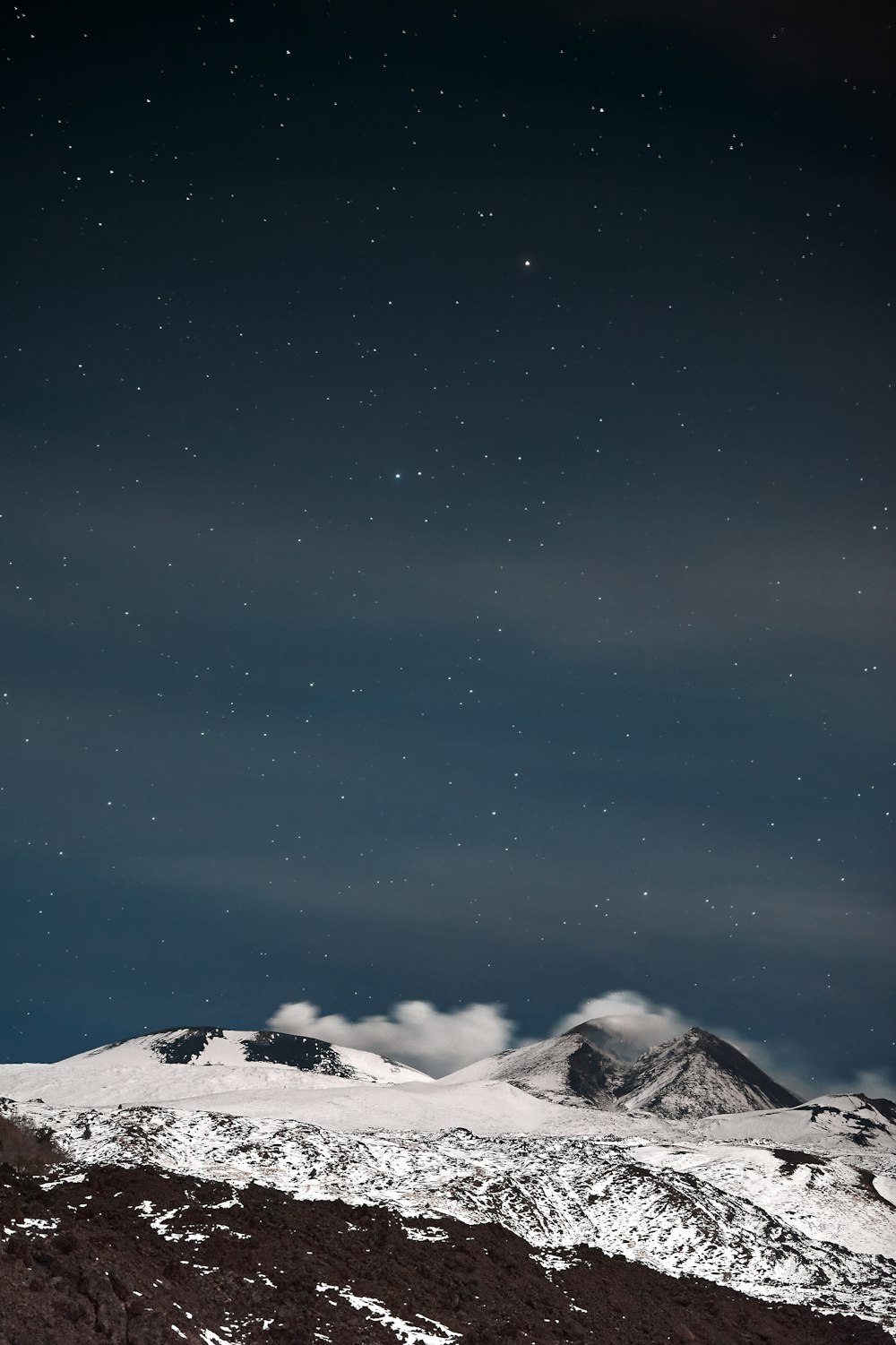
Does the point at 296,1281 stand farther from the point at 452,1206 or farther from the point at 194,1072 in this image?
the point at 194,1072

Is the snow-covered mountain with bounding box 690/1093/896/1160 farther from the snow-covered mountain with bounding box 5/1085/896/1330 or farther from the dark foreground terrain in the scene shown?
the dark foreground terrain

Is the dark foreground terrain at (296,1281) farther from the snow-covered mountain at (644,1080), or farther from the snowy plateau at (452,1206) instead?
the snow-covered mountain at (644,1080)

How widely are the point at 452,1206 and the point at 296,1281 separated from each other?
1668cm

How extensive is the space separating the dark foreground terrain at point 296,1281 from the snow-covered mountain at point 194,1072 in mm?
43620

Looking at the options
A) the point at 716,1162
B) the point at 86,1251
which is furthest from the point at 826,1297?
the point at 86,1251

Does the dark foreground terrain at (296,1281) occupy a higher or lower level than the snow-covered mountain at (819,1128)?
higher

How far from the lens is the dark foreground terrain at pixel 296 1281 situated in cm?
2189

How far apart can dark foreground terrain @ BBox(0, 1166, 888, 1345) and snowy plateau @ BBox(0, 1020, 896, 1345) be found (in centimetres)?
11

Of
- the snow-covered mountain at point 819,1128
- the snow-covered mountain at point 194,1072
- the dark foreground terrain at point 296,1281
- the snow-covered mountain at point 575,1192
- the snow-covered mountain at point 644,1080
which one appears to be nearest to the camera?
the dark foreground terrain at point 296,1281

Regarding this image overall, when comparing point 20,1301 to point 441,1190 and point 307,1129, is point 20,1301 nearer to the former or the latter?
point 441,1190

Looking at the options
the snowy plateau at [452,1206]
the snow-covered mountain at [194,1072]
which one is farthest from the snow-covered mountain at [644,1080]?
the snowy plateau at [452,1206]

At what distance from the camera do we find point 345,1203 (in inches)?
1528

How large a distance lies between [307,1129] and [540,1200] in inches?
500

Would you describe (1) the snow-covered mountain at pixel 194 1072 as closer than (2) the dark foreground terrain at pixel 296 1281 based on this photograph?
No
